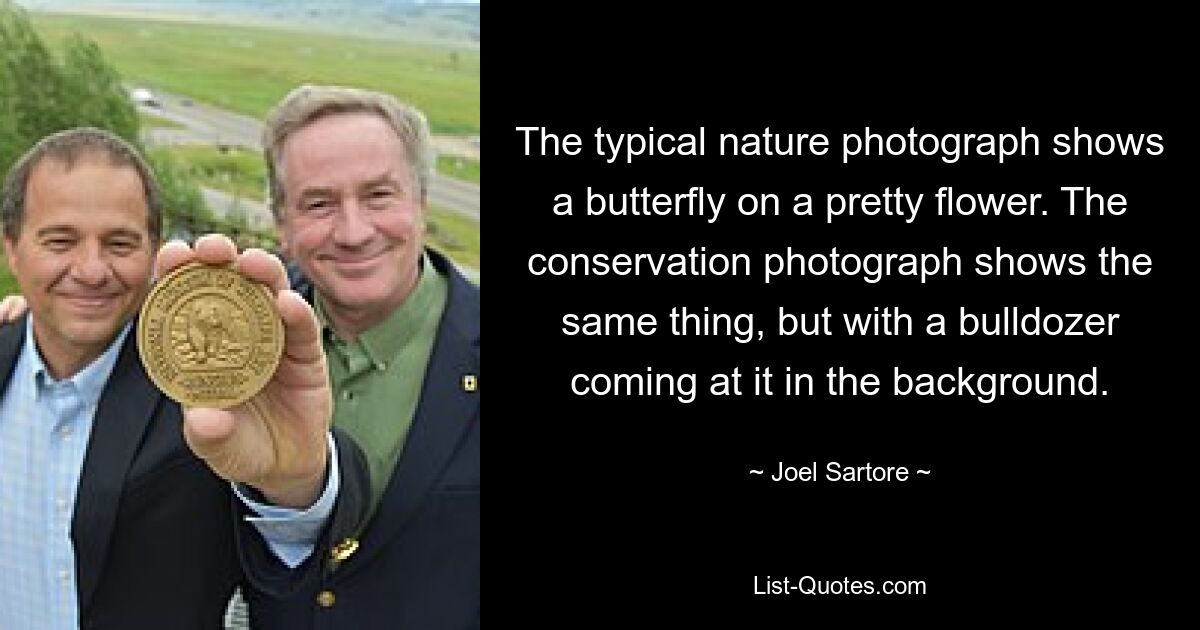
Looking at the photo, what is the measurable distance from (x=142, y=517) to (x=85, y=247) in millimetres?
412

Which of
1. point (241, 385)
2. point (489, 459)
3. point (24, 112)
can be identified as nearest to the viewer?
point (241, 385)

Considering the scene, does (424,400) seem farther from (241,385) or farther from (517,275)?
(241,385)

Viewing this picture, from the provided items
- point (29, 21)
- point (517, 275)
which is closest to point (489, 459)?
point (517, 275)

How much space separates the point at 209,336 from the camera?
198 cm

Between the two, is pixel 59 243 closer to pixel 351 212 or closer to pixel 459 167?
pixel 351 212

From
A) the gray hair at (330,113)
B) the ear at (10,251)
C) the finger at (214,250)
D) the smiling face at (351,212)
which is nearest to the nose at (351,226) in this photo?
the smiling face at (351,212)

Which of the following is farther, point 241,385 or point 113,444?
point 113,444

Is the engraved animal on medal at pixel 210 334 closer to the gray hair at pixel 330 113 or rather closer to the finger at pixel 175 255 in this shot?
the finger at pixel 175 255

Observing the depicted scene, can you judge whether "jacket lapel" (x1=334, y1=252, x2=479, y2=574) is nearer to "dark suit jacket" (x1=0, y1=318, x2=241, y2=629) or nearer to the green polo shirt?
the green polo shirt

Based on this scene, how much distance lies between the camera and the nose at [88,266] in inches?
85.4

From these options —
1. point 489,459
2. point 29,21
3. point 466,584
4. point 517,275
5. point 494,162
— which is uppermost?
point 29,21

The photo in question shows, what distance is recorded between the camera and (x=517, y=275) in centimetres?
228

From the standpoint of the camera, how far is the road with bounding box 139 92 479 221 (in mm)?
2402

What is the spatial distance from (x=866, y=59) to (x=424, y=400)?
85 cm
